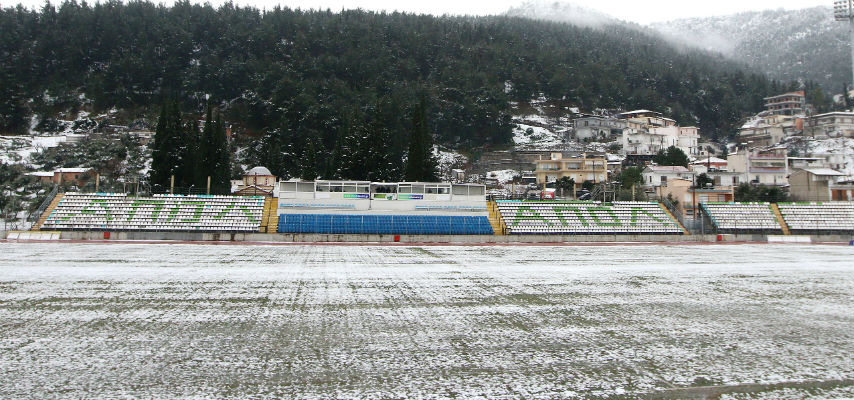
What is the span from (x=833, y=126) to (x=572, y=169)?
68043 mm

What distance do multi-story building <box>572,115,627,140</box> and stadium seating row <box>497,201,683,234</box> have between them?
210ft

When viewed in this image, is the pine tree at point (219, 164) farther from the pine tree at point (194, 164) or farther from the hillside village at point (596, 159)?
the hillside village at point (596, 159)

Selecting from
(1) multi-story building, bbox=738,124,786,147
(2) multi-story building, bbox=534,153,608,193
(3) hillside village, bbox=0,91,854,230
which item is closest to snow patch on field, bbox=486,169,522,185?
(3) hillside village, bbox=0,91,854,230

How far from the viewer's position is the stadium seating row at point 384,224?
31.4 meters

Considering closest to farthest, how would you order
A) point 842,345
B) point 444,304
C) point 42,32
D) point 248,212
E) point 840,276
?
1. point 842,345
2. point 444,304
3. point 840,276
4. point 248,212
5. point 42,32

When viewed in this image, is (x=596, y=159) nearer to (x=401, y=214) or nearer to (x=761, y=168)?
(x=761, y=168)

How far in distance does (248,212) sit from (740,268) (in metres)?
27.3

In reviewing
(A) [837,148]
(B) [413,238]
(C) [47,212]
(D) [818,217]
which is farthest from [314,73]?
(A) [837,148]

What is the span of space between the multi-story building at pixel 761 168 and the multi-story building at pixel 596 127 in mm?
33300

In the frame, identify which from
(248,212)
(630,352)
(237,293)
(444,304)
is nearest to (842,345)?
(630,352)

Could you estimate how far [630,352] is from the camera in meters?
6.83

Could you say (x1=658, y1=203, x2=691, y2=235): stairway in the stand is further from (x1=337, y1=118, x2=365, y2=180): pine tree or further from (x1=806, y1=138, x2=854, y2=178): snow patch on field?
(x1=806, y1=138, x2=854, y2=178): snow patch on field

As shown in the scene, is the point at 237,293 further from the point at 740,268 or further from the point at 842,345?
the point at 740,268

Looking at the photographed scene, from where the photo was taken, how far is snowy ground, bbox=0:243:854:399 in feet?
18.3
